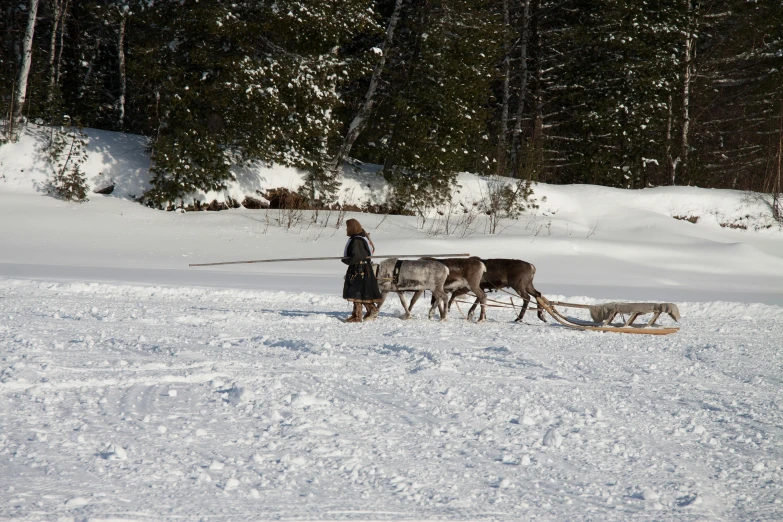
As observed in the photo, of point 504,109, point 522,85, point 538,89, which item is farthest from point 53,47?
point 538,89

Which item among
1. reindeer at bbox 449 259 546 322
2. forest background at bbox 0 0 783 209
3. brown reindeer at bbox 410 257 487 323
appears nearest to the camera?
brown reindeer at bbox 410 257 487 323

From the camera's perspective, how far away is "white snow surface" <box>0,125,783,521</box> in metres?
4.32

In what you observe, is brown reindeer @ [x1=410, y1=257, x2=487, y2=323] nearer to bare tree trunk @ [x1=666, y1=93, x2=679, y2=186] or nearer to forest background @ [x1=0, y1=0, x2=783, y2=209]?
forest background @ [x1=0, y1=0, x2=783, y2=209]

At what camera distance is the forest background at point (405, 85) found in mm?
22516

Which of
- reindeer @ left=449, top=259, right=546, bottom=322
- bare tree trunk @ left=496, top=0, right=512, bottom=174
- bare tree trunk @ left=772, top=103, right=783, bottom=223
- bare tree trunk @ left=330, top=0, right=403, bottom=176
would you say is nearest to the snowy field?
reindeer @ left=449, top=259, right=546, bottom=322

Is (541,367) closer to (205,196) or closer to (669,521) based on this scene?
(669,521)

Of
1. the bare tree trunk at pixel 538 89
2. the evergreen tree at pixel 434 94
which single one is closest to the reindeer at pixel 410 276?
the evergreen tree at pixel 434 94

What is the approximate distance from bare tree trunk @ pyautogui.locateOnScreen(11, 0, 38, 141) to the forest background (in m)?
0.06

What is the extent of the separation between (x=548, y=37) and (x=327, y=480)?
28431mm

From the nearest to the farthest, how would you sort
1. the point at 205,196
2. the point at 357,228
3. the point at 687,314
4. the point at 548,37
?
1. the point at 357,228
2. the point at 687,314
3. the point at 205,196
4. the point at 548,37

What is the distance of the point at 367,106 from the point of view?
2497 cm

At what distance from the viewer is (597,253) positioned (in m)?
21.9

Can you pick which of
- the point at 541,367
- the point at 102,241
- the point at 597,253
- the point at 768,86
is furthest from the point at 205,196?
the point at 768,86

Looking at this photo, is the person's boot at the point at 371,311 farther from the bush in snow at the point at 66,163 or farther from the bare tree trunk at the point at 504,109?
the bare tree trunk at the point at 504,109
